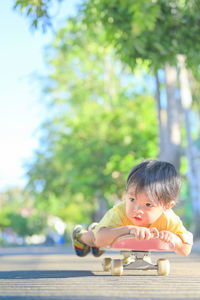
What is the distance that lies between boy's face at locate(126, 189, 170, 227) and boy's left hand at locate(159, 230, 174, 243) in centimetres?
19

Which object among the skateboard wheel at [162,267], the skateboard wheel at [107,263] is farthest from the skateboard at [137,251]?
the skateboard wheel at [107,263]

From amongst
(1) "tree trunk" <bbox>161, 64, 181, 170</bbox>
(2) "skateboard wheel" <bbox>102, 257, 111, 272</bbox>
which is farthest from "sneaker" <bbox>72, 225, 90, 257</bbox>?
(1) "tree trunk" <bbox>161, 64, 181, 170</bbox>

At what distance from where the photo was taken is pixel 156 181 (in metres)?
4.45

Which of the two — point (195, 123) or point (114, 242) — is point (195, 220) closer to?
point (114, 242)

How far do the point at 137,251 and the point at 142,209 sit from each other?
1.53 feet

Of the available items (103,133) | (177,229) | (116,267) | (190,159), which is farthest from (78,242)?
(103,133)

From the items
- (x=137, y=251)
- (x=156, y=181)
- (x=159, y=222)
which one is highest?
(x=156, y=181)

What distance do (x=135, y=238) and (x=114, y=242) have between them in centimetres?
18

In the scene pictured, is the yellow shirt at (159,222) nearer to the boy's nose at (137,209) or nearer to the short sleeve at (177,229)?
the short sleeve at (177,229)

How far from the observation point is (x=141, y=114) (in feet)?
97.3

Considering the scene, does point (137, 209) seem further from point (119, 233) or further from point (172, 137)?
point (172, 137)

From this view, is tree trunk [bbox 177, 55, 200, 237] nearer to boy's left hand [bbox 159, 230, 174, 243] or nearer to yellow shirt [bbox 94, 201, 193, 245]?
yellow shirt [bbox 94, 201, 193, 245]

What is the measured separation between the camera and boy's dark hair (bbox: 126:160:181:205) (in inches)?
175

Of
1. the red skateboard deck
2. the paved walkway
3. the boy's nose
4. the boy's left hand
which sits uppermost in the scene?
the boy's nose
